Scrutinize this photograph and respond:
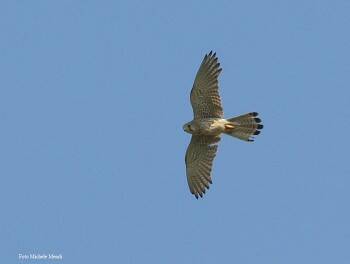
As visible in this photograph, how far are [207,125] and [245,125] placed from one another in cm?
77

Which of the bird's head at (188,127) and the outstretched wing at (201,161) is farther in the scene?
the outstretched wing at (201,161)

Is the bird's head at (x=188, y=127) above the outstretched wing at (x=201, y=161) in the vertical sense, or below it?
above

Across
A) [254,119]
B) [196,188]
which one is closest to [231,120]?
[254,119]

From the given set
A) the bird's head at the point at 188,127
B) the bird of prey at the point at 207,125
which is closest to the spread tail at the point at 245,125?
the bird of prey at the point at 207,125

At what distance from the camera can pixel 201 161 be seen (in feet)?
62.5

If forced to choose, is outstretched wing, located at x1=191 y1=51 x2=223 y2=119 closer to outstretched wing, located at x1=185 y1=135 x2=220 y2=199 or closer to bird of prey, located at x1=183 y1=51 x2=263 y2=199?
bird of prey, located at x1=183 y1=51 x2=263 y2=199

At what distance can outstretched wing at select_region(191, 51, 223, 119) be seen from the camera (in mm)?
18406

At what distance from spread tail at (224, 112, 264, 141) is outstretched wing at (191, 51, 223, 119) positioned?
0.36 m

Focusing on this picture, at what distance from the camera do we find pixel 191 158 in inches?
756

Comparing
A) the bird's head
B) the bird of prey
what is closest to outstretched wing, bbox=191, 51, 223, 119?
the bird of prey

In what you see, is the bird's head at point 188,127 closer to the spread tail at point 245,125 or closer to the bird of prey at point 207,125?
the bird of prey at point 207,125

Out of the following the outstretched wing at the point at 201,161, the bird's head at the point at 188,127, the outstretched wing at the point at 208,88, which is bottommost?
the outstretched wing at the point at 201,161

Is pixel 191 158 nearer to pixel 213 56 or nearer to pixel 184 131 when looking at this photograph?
pixel 184 131

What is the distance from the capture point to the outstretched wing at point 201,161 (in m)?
19.0
